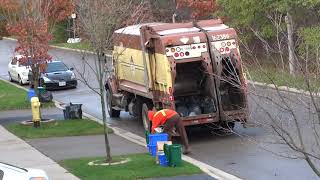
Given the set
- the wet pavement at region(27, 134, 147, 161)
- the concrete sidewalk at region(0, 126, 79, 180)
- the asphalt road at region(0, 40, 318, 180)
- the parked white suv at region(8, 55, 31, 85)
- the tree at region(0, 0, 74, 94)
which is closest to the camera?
the asphalt road at region(0, 40, 318, 180)

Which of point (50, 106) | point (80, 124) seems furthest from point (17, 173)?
point (50, 106)

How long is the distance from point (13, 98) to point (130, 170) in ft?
52.7

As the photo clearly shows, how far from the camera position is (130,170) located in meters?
12.8

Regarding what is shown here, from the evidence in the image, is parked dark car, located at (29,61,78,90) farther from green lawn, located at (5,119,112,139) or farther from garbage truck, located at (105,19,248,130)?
garbage truck, located at (105,19,248,130)

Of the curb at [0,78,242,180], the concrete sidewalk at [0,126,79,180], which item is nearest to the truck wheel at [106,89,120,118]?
the curb at [0,78,242,180]

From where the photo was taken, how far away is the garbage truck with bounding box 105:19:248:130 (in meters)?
16.3

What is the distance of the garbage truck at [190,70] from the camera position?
16281 mm

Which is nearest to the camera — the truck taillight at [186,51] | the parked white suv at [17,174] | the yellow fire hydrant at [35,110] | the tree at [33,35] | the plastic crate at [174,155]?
the parked white suv at [17,174]

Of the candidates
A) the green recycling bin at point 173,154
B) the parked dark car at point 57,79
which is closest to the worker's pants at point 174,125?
the green recycling bin at point 173,154

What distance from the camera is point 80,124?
66.1ft

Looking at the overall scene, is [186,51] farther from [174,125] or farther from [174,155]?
[174,155]

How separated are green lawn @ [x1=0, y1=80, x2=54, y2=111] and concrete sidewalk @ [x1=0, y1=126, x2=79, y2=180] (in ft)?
22.2

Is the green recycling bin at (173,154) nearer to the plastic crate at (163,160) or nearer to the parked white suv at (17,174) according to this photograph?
the plastic crate at (163,160)

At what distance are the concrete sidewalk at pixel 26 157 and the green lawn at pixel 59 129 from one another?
650 mm
